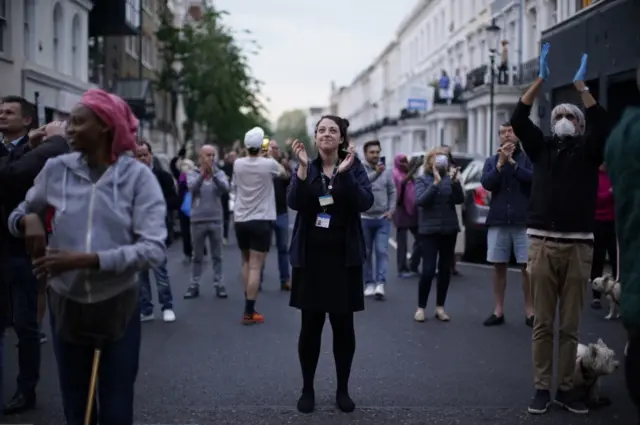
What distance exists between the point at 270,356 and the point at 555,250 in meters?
2.90

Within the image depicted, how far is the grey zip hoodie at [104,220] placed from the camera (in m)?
3.91

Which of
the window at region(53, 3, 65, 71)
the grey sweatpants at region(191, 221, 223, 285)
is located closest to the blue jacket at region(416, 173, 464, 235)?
the grey sweatpants at region(191, 221, 223, 285)

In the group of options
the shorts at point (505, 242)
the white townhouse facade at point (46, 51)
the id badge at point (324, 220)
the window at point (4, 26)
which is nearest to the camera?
the id badge at point (324, 220)

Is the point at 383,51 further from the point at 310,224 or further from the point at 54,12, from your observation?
the point at 310,224

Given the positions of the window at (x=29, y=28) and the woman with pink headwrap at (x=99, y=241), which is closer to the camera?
the woman with pink headwrap at (x=99, y=241)

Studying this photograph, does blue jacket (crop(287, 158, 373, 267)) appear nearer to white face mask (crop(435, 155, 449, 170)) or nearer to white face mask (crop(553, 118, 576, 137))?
white face mask (crop(553, 118, 576, 137))

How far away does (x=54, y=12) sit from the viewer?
25.7 m

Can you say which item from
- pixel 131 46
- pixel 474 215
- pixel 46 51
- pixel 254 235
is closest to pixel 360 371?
pixel 254 235

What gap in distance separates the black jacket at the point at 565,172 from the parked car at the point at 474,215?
8.81 meters

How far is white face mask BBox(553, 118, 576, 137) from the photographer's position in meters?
6.23

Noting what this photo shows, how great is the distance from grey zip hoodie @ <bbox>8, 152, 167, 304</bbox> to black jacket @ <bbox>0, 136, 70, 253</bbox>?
4.50 ft

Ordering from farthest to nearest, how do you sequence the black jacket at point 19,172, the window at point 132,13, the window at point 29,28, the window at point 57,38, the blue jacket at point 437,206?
1. the window at point 132,13
2. the window at point 57,38
3. the window at point 29,28
4. the blue jacket at point 437,206
5. the black jacket at point 19,172

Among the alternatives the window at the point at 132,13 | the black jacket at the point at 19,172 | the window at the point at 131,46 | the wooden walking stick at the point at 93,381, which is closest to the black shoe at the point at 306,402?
the black jacket at the point at 19,172

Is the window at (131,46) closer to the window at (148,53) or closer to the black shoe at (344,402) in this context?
the window at (148,53)
